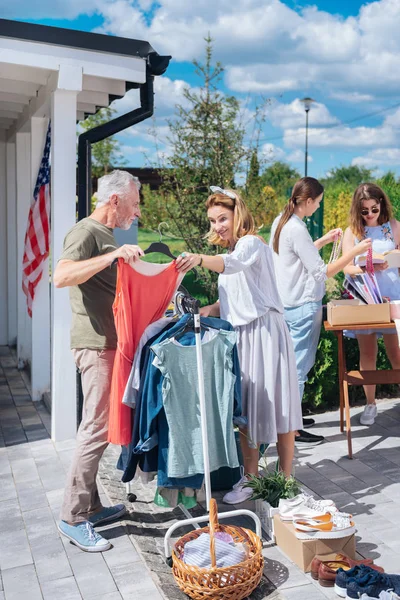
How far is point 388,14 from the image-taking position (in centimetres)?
11806

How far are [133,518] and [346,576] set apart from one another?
129cm

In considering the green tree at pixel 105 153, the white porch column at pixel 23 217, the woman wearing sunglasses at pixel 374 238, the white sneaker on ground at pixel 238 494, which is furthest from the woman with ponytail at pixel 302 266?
the green tree at pixel 105 153

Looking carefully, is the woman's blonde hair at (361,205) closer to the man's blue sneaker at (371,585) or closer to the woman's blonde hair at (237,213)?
the woman's blonde hair at (237,213)

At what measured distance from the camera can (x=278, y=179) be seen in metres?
33.5

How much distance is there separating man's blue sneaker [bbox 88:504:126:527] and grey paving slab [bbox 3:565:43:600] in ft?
1.50

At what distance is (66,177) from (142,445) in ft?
8.33

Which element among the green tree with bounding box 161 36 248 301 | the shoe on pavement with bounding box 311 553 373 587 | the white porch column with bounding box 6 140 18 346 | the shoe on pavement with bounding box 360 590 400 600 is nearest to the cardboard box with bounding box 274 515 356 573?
the shoe on pavement with bounding box 311 553 373 587

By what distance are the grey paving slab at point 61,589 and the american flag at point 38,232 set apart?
10.7ft

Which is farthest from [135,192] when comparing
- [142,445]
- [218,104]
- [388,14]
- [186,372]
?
[388,14]

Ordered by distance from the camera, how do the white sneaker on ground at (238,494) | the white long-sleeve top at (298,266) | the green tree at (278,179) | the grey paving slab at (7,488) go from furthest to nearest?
the green tree at (278,179) → the white long-sleeve top at (298,266) → the grey paving slab at (7,488) → the white sneaker on ground at (238,494)

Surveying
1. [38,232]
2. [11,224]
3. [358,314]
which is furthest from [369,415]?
[11,224]

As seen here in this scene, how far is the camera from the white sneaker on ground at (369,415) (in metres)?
5.51

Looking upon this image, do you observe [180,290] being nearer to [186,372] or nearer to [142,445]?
[186,372]

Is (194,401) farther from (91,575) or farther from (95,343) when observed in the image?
(91,575)
